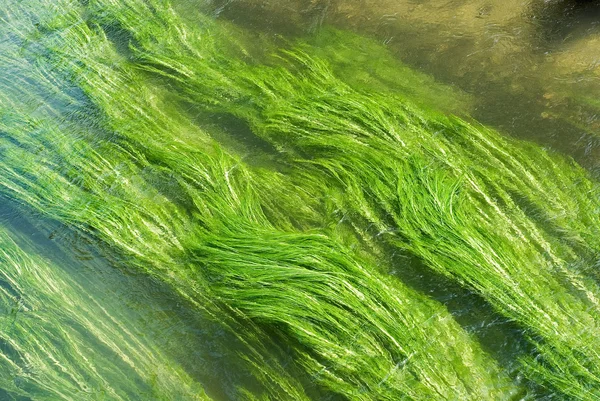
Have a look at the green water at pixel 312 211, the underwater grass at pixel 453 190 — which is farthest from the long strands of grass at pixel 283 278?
the underwater grass at pixel 453 190

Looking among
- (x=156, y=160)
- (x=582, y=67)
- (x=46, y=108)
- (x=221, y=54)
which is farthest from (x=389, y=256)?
(x=46, y=108)

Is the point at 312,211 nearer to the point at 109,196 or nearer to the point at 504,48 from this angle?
the point at 109,196

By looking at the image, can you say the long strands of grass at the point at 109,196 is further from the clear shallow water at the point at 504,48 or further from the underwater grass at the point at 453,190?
the clear shallow water at the point at 504,48

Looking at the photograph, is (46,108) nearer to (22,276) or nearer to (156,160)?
(156,160)

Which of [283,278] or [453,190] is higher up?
[453,190]

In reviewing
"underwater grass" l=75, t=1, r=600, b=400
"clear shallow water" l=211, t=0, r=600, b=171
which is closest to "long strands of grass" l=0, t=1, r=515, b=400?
"underwater grass" l=75, t=1, r=600, b=400

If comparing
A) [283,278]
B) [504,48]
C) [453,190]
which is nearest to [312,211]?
[283,278]
